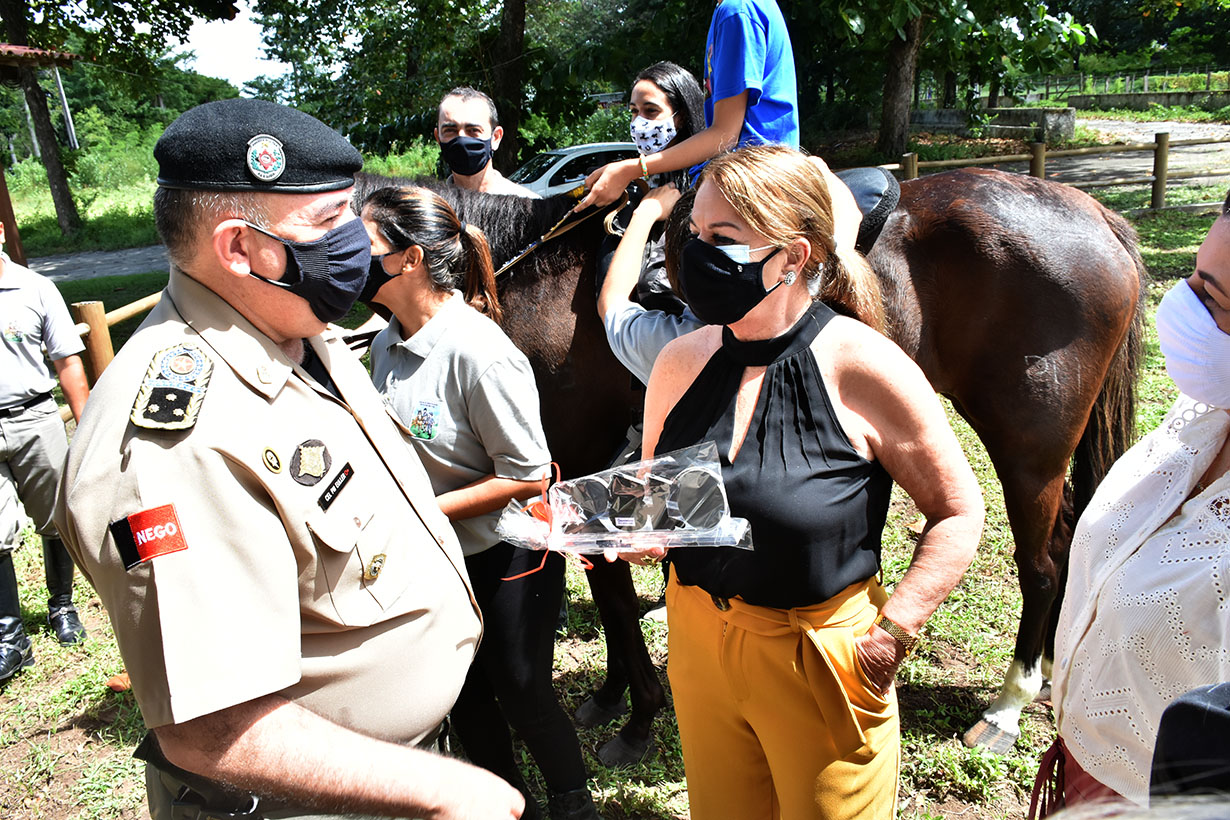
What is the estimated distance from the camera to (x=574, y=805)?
2.64 m

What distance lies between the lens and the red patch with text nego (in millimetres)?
1171

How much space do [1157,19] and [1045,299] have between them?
43.3 meters

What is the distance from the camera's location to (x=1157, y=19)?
1441 inches

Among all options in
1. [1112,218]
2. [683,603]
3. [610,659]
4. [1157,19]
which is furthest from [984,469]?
[1157,19]

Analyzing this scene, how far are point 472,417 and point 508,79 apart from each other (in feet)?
31.3

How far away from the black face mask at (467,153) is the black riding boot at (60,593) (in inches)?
110

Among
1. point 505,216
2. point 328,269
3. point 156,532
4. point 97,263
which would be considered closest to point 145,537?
point 156,532

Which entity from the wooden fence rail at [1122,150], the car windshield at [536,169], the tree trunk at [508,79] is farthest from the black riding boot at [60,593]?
the wooden fence rail at [1122,150]

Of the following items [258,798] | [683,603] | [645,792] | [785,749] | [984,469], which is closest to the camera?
[258,798]

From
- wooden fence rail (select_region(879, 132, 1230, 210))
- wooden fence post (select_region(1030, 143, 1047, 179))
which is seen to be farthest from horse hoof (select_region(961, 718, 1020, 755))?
wooden fence post (select_region(1030, 143, 1047, 179))

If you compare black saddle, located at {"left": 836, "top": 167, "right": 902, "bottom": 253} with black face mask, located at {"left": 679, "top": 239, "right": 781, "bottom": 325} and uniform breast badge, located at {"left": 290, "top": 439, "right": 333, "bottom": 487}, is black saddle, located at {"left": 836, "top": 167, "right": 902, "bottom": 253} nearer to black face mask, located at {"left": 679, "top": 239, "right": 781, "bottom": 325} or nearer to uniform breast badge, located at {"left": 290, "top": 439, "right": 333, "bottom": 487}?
black face mask, located at {"left": 679, "top": 239, "right": 781, "bottom": 325}

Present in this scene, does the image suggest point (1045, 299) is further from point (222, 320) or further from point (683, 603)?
point (222, 320)

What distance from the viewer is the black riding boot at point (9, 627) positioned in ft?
13.2

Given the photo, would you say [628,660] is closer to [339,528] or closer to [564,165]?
[339,528]
